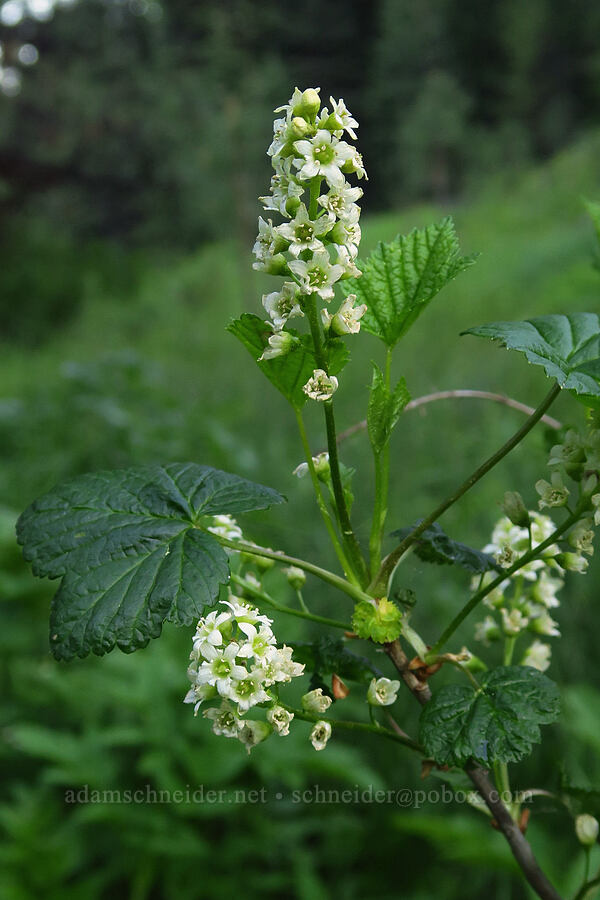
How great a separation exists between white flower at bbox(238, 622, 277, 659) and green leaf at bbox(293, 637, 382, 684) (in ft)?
0.36

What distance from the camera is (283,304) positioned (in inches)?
24.7

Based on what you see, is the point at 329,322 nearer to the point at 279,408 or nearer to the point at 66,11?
the point at 279,408

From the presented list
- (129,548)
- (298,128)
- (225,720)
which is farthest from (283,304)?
(225,720)

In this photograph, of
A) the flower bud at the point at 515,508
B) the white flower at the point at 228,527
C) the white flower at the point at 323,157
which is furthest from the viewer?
the white flower at the point at 228,527

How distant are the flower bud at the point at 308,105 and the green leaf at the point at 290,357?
165 millimetres

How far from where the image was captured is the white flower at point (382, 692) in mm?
684

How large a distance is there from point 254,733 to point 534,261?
5701 mm

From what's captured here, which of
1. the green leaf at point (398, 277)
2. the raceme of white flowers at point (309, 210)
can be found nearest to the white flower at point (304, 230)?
the raceme of white flowers at point (309, 210)

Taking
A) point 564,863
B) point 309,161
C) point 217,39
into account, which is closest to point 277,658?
point 309,161

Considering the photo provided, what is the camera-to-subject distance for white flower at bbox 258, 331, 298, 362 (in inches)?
25.3

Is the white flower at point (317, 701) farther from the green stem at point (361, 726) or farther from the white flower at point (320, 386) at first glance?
the white flower at point (320, 386)

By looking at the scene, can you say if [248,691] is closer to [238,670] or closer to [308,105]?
[238,670]

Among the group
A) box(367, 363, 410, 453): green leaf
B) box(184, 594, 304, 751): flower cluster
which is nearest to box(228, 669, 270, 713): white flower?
box(184, 594, 304, 751): flower cluster

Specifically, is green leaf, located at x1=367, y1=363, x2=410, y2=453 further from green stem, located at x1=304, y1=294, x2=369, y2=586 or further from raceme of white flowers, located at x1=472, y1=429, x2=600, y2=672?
A: raceme of white flowers, located at x1=472, y1=429, x2=600, y2=672
